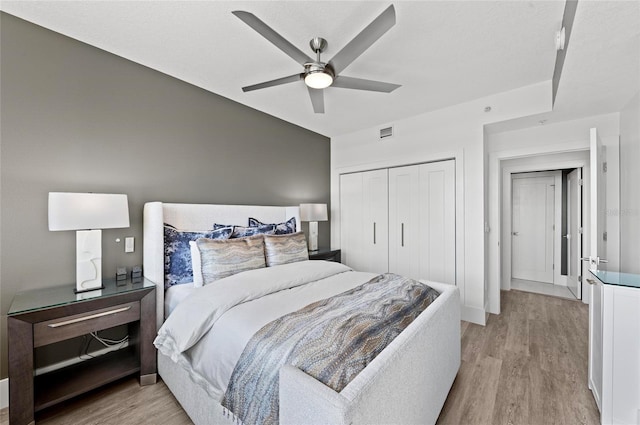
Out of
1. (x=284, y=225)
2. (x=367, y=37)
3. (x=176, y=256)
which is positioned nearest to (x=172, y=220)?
(x=176, y=256)

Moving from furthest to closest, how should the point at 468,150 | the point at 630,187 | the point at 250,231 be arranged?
1. the point at 468,150
2. the point at 250,231
3. the point at 630,187

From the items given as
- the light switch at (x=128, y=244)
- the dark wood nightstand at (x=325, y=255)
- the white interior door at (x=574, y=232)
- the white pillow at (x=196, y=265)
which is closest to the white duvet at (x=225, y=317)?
the white pillow at (x=196, y=265)

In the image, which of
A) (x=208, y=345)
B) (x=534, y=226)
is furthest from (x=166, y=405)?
(x=534, y=226)

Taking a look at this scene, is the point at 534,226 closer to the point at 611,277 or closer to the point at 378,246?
the point at 378,246

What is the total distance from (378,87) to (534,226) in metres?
4.87

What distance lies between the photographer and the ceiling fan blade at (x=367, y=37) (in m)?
1.47

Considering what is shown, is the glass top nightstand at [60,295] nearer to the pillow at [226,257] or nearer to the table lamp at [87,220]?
the table lamp at [87,220]

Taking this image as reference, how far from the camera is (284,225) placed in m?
3.32

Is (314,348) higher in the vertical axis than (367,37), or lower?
lower

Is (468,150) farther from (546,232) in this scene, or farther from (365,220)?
(546,232)

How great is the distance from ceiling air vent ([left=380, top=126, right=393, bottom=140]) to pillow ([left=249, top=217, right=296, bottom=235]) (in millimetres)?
1887

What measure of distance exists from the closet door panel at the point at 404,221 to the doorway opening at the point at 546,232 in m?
2.01

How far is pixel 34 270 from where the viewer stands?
197 centimetres

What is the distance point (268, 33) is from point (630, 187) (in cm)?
352
